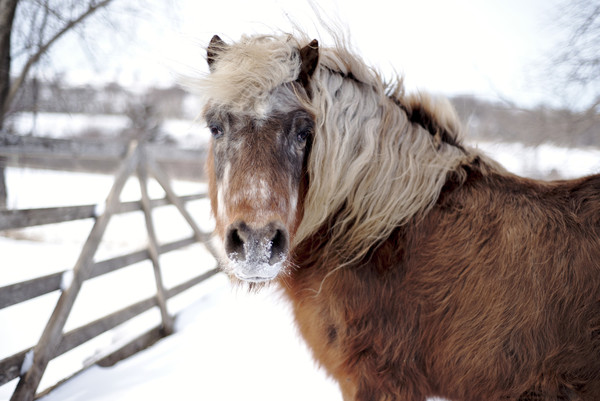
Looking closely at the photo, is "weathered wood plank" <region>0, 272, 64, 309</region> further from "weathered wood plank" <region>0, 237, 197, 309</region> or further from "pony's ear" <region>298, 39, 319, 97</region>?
"pony's ear" <region>298, 39, 319, 97</region>

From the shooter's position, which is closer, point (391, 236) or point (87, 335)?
point (391, 236)

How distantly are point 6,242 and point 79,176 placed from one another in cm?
477

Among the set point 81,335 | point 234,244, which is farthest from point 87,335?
point 234,244

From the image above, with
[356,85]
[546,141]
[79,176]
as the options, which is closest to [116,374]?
[356,85]

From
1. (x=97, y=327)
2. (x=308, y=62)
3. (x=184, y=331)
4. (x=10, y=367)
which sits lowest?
(x=184, y=331)

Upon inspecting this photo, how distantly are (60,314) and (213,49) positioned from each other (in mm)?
2300

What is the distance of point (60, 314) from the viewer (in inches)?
108

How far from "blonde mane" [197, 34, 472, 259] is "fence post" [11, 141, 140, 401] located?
196 cm

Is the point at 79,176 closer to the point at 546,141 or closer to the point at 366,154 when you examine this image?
the point at 366,154

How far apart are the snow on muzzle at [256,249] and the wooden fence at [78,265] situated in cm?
184

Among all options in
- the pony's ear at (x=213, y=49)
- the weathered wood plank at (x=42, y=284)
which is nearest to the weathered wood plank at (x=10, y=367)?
the weathered wood plank at (x=42, y=284)

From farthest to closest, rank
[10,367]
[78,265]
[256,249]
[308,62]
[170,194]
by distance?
[170,194]
[78,265]
[10,367]
[308,62]
[256,249]

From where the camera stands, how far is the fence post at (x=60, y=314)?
98.0 inches

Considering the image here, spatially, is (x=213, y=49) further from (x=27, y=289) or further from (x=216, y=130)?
(x=27, y=289)
